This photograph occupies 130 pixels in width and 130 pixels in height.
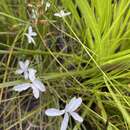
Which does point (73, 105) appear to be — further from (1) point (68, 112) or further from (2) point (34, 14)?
(2) point (34, 14)

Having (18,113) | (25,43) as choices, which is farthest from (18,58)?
(18,113)

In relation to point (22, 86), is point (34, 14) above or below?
above

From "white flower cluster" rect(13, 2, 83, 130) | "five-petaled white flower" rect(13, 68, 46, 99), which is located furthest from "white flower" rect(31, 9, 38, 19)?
"five-petaled white flower" rect(13, 68, 46, 99)

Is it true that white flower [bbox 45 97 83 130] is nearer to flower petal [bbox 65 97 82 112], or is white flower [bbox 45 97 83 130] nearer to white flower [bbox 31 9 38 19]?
flower petal [bbox 65 97 82 112]

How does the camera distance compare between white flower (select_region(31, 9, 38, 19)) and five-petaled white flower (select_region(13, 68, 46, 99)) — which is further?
white flower (select_region(31, 9, 38, 19))

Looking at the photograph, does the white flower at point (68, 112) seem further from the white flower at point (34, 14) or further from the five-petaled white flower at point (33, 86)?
the white flower at point (34, 14)

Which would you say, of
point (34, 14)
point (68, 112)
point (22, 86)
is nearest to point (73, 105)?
point (68, 112)

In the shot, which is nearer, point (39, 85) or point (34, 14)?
point (39, 85)

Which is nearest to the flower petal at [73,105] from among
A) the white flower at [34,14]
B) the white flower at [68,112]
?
the white flower at [68,112]

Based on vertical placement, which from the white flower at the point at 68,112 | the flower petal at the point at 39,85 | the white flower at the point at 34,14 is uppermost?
the white flower at the point at 34,14

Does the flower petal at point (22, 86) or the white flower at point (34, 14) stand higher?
the white flower at point (34, 14)

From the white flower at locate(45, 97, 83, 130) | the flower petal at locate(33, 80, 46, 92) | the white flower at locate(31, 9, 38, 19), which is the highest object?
the white flower at locate(31, 9, 38, 19)
